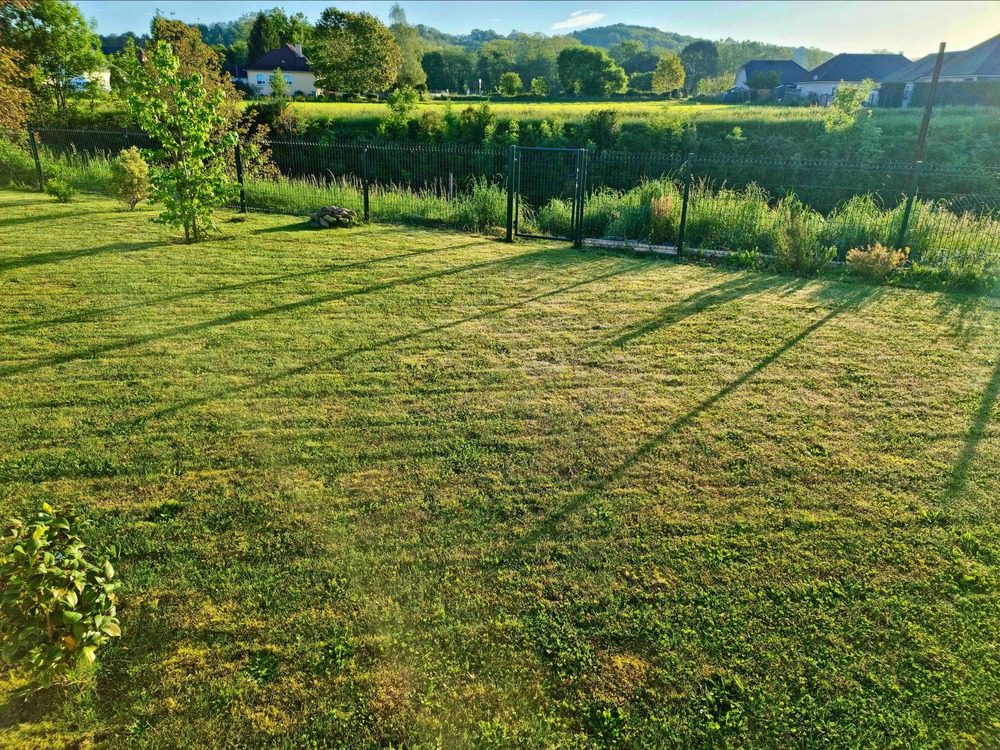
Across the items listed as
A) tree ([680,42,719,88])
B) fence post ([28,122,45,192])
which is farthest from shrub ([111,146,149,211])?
tree ([680,42,719,88])

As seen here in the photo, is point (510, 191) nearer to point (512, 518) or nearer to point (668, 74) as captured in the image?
point (512, 518)

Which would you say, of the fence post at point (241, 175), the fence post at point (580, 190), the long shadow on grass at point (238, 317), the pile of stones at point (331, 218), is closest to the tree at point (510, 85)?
the fence post at point (241, 175)

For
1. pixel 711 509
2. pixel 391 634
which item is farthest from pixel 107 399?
pixel 711 509

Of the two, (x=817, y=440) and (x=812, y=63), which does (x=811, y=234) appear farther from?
(x=812, y=63)

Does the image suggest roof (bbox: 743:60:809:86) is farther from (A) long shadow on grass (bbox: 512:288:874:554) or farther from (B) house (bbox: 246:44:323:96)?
(A) long shadow on grass (bbox: 512:288:874:554)

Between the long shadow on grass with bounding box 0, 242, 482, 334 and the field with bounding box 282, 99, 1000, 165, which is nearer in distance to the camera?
the long shadow on grass with bounding box 0, 242, 482, 334

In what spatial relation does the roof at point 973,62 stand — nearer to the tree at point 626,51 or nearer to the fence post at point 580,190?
the fence post at point 580,190
